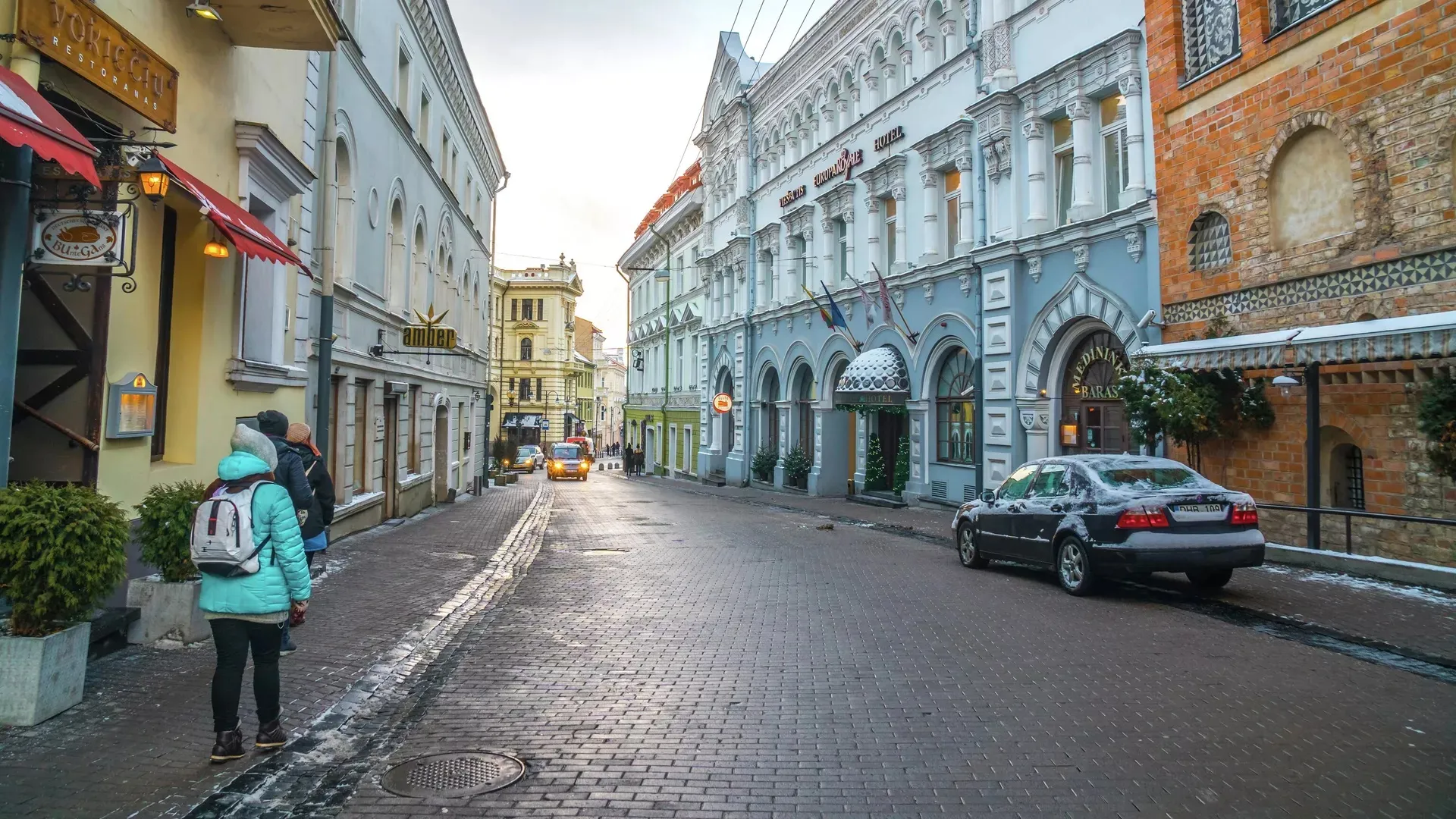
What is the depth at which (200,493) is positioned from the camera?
7723 mm

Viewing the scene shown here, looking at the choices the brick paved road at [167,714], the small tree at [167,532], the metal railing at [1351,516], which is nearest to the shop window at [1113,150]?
the metal railing at [1351,516]

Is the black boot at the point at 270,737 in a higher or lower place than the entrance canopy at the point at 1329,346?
lower

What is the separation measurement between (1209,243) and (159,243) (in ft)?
45.6

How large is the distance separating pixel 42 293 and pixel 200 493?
1893 mm

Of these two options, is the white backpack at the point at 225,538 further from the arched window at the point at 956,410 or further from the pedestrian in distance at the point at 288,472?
the arched window at the point at 956,410

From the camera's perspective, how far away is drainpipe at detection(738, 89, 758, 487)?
115 feet

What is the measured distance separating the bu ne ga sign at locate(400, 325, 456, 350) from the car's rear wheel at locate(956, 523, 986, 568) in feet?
32.4

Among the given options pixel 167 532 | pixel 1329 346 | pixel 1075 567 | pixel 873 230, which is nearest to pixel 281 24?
pixel 167 532

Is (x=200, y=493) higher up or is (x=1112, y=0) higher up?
(x=1112, y=0)

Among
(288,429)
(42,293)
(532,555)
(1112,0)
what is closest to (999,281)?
(1112,0)

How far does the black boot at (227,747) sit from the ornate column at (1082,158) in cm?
1696

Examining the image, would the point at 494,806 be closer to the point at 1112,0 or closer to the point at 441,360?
the point at 1112,0

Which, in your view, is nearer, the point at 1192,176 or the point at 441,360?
the point at 1192,176

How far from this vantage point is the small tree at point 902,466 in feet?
80.4
